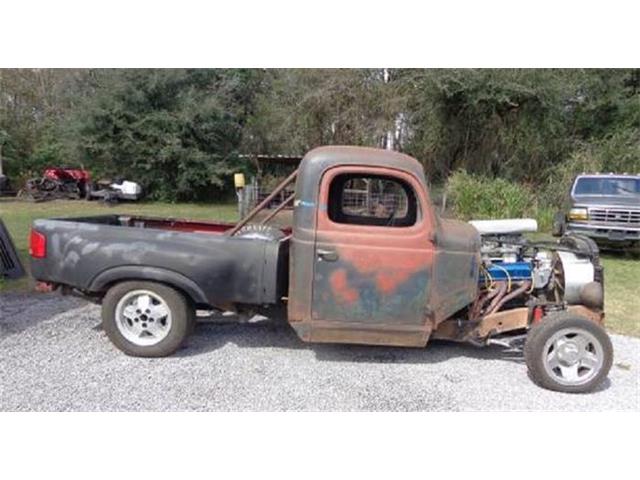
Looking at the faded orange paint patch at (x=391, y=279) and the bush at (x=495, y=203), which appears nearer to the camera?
the faded orange paint patch at (x=391, y=279)

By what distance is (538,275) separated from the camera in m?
4.37

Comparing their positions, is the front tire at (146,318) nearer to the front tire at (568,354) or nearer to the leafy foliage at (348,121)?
the front tire at (568,354)

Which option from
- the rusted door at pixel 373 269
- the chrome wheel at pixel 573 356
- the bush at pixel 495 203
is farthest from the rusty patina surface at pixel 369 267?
the bush at pixel 495 203

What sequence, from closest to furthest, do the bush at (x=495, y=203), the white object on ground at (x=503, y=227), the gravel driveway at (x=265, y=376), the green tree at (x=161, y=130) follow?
the gravel driveway at (x=265, y=376) < the white object on ground at (x=503, y=227) < the bush at (x=495, y=203) < the green tree at (x=161, y=130)

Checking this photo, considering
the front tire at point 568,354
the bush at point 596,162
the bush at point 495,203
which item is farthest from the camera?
the bush at point 596,162

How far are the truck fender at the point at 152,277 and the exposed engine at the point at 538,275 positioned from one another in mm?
2547

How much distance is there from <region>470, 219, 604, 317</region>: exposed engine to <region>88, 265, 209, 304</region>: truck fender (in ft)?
8.36

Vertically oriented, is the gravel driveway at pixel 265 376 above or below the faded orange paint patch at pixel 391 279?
below

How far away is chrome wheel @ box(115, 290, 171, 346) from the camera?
4.08 metres

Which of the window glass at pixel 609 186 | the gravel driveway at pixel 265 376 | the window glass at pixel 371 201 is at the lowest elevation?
the gravel driveway at pixel 265 376

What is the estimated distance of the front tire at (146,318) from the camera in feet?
13.3

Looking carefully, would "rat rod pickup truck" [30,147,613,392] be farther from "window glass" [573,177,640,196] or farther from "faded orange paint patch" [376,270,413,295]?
"window glass" [573,177,640,196]

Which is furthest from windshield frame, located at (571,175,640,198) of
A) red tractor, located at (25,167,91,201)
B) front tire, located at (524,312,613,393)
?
red tractor, located at (25,167,91,201)

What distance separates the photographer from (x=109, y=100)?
56.2 ft
